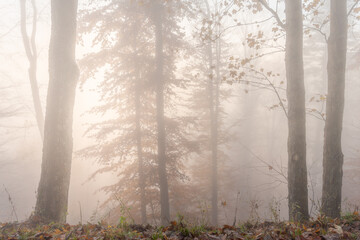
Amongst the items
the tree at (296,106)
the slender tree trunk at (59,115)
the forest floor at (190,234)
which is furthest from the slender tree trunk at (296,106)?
the slender tree trunk at (59,115)

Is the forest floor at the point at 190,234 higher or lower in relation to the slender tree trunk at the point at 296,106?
lower

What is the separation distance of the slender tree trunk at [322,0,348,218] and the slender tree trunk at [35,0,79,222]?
20.2 feet

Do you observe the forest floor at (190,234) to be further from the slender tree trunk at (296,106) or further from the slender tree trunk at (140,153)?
the slender tree trunk at (140,153)

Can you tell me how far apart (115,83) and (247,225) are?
8.67 meters

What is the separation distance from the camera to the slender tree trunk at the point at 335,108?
583cm

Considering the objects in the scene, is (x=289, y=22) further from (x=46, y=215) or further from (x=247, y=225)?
(x=46, y=215)

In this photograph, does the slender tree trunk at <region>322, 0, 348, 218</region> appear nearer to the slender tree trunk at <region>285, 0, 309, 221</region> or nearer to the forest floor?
the slender tree trunk at <region>285, 0, 309, 221</region>

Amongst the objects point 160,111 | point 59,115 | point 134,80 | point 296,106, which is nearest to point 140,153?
point 160,111

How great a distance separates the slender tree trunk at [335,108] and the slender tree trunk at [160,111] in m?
6.33

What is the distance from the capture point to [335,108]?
5914 mm

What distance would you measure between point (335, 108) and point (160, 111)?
6.55m

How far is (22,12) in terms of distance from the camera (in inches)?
501

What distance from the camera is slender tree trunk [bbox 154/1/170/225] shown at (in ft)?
33.8

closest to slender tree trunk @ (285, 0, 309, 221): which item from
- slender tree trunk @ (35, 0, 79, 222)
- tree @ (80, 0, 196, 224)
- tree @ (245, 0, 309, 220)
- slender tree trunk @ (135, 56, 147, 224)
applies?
tree @ (245, 0, 309, 220)
